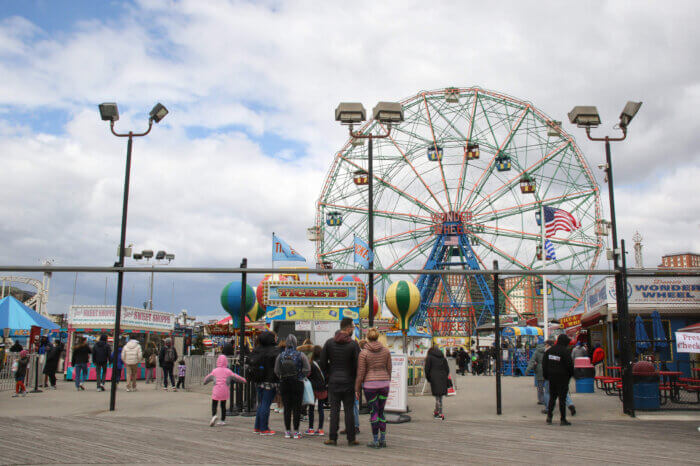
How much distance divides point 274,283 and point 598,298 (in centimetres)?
1266

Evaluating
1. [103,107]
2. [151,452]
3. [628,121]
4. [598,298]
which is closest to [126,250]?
[103,107]

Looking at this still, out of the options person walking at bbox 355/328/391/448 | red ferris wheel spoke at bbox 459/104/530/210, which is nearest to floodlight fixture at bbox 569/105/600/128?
person walking at bbox 355/328/391/448

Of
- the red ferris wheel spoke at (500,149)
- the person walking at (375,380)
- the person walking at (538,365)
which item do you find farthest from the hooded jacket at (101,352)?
the red ferris wheel spoke at (500,149)

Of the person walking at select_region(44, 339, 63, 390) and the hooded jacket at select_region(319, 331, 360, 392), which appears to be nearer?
the hooded jacket at select_region(319, 331, 360, 392)

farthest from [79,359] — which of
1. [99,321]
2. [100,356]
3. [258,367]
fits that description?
[258,367]

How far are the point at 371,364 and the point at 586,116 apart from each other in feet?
25.8

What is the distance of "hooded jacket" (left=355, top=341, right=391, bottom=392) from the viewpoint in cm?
Result: 827

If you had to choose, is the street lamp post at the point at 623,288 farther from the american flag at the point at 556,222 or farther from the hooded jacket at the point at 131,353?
the hooded jacket at the point at 131,353

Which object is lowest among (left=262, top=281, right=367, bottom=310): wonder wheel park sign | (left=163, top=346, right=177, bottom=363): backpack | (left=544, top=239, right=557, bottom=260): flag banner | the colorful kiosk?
(left=163, top=346, right=177, bottom=363): backpack

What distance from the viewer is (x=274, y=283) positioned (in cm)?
1504

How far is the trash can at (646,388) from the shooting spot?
11898 mm

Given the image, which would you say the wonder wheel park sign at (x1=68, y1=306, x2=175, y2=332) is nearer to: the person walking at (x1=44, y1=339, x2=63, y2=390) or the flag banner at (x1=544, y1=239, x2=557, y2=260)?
the person walking at (x1=44, y1=339, x2=63, y2=390)

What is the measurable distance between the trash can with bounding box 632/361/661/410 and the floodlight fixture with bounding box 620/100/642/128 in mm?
5053

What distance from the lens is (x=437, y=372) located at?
1140cm
